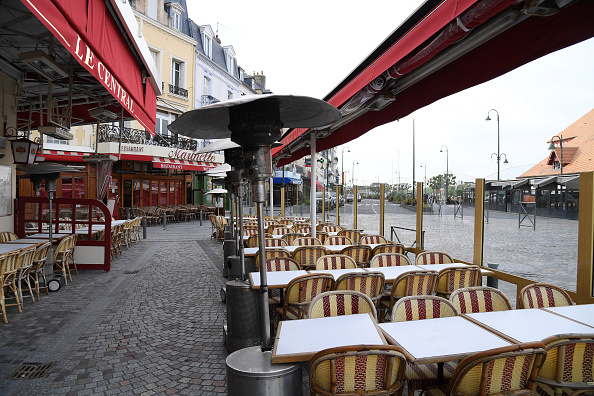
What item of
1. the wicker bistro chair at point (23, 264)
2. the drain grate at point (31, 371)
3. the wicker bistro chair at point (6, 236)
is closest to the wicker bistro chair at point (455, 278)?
the drain grate at point (31, 371)

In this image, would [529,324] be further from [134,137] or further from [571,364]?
[134,137]

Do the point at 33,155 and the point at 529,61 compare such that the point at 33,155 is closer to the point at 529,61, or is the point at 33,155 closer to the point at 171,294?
the point at 171,294

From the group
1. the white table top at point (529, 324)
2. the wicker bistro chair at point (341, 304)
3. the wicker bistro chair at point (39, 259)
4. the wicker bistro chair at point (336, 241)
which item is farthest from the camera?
the wicker bistro chair at point (336, 241)

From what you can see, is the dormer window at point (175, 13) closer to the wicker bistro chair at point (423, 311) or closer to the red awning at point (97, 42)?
the red awning at point (97, 42)

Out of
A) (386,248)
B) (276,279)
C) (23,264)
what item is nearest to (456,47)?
(276,279)

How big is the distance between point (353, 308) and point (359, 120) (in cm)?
397

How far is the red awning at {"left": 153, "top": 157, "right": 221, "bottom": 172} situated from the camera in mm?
21297

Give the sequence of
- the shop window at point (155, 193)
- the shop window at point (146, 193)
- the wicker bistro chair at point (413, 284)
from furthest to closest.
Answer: the shop window at point (155, 193) → the shop window at point (146, 193) → the wicker bistro chair at point (413, 284)

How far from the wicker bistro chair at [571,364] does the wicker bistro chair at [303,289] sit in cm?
207

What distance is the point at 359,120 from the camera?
250 inches

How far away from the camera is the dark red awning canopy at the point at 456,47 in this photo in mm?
2404

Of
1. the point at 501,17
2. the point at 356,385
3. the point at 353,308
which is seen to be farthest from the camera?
the point at 353,308

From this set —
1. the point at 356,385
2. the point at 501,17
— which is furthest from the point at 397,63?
the point at 356,385

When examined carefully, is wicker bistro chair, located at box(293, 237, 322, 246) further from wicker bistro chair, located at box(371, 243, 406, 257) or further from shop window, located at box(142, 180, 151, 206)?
shop window, located at box(142, 180, 151, 206)
